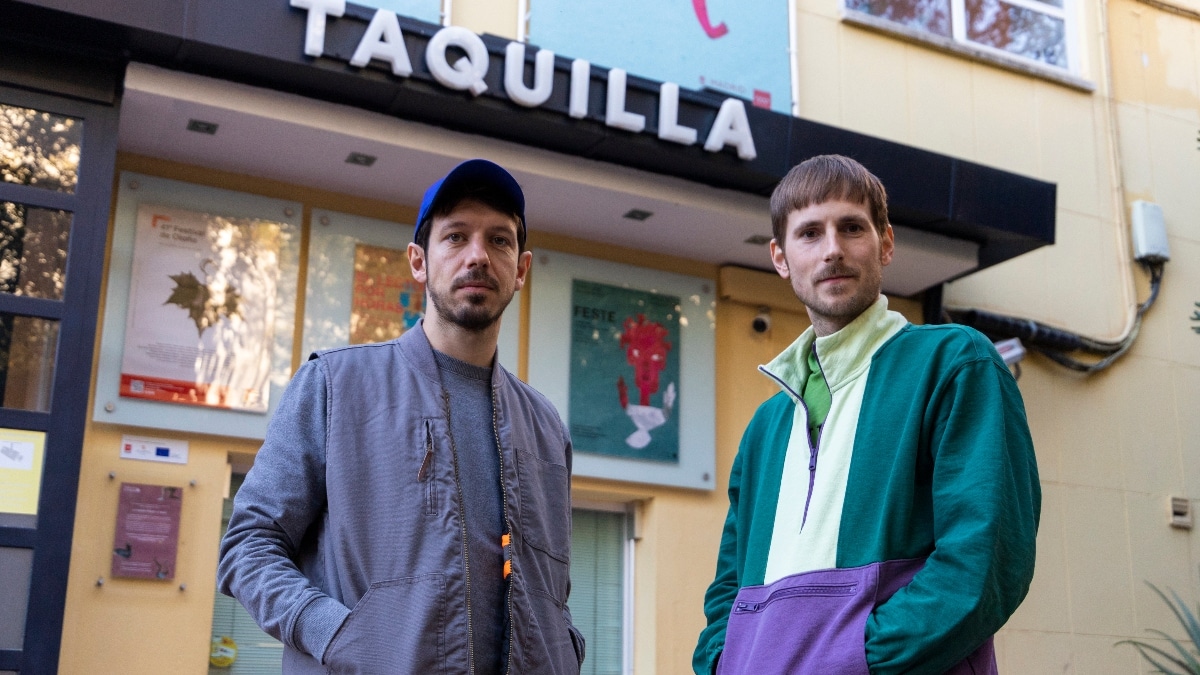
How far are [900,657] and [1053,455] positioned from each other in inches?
286

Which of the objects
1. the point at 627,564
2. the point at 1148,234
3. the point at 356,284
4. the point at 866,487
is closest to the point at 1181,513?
the point at 1148,234

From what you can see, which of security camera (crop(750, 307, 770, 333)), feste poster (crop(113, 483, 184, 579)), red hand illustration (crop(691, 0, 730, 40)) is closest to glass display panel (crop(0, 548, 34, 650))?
feste poster (crop(113, 483, 184, 579))

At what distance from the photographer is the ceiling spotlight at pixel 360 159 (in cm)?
669

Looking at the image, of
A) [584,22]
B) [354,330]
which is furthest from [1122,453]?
[354,330]

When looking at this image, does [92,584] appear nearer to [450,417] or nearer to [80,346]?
[80,346]

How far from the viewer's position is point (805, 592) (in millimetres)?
2410

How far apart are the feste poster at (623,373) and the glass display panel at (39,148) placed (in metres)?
3.00

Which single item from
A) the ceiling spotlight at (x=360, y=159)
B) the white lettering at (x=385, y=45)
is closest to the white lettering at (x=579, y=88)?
the white lettering at (x=385, y=45)

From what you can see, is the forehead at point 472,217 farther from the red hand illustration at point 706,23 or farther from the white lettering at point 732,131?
the red hand illustration at point 706,23

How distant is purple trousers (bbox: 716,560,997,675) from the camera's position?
7.41 feet

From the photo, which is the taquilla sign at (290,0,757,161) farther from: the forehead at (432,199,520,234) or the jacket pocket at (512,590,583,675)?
the jacket pocket at (512,590,583,675)

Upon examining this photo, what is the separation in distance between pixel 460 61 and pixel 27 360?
8.44 feet

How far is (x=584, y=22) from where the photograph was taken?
770 centimetres

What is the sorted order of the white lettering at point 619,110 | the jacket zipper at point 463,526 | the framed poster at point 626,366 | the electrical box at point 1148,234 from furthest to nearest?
1. the electrical box at point 1148,234
2. the framed poster at point 626,366
3. the white lettering at point 619,110
4. the jacket zipper at point 463,526
